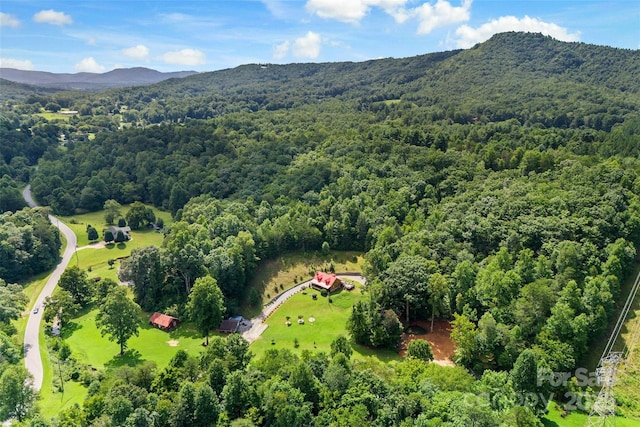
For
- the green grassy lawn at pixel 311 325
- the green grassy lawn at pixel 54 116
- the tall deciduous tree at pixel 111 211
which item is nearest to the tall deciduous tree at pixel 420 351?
the green grassy lawn at pixel 311 325

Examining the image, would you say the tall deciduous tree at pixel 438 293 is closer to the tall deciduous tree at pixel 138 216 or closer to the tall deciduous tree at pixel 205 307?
the tall deciduous tree at pixel 205 307

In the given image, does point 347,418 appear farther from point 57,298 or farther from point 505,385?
point 57,298

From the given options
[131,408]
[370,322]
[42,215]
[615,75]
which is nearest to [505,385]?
[370,322]

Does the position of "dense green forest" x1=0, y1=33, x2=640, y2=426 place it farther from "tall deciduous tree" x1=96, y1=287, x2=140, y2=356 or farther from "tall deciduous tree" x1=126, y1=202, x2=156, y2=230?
"tall deciduous tree" x1=126, y1=202, x2=156, y2=230

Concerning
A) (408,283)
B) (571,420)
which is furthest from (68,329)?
(571,420)

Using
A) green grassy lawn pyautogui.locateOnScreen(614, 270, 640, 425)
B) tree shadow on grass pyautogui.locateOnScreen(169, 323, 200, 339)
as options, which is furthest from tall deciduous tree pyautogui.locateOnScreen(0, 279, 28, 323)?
green grassy lawn pyautogui.locateOnScreen(614, 270, 640, 425)

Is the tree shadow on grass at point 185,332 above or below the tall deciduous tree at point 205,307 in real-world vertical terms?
below

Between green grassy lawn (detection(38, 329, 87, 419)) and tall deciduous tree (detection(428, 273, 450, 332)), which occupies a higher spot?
tall deciduous tree (detection(428, 273, 450, 332))
